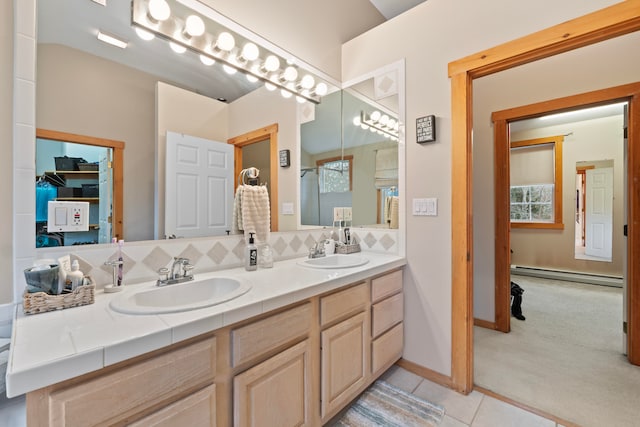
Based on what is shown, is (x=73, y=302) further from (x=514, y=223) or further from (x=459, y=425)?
(x=514, y=223)

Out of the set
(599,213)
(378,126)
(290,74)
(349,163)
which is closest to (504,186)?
(378,126)

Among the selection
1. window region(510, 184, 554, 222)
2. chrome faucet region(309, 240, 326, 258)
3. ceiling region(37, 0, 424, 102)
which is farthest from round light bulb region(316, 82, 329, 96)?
window region(510, 184, 554, 222)

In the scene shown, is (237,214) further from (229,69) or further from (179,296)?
(229,69)

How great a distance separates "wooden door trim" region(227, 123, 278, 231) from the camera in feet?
5.56

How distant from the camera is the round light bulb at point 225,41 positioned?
162 cm

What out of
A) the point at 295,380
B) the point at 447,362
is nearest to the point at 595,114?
the point at 447,362

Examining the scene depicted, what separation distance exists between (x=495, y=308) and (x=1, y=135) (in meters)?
3.53

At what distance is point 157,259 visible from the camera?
4.36ft

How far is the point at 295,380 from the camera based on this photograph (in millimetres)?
1178

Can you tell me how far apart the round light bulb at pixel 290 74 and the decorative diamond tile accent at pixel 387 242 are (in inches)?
55.2

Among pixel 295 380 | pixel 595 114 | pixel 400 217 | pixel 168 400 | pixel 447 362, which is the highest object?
pixel 595 114

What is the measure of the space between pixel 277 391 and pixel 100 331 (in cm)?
68

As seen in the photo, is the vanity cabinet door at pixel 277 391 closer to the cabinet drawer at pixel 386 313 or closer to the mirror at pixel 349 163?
the cabinet drawer at pixel 386 313

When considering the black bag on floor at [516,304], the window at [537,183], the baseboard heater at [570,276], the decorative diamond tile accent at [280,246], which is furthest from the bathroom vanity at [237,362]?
the window at [537,183]
